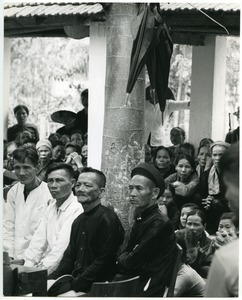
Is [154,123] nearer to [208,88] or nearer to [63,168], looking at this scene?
[63,168]

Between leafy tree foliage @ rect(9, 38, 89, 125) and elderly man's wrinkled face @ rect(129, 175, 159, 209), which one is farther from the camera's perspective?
leafy tree foliage @ rect(9, 38, 89, 125)

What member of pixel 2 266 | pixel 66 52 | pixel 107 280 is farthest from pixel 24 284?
pixel 66 52

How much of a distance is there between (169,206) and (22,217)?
1.11m

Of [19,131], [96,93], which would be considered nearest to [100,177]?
[96,93]

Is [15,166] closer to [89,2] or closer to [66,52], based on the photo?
[89,2]

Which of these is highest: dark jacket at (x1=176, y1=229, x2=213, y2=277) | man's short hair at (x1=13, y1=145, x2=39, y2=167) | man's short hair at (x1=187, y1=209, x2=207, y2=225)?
man's short hair at (x1=13, y1=145, x2=39, y2=167)

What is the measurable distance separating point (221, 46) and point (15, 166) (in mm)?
3271

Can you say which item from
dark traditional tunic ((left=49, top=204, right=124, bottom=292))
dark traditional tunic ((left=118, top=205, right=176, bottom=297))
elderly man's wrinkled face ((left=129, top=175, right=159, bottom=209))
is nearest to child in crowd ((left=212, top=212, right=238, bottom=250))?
dark traditional tunic ((left=118, top=205, right=176, bottom=297))

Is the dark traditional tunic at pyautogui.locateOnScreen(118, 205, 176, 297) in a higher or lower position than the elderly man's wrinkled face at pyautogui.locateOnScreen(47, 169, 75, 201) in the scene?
lower

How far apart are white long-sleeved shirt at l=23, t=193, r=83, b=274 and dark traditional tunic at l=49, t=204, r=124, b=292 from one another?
78 mm

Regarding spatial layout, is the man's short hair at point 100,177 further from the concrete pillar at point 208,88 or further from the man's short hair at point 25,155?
the concrete pillar at point 208,88

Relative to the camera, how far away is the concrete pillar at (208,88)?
7816mm

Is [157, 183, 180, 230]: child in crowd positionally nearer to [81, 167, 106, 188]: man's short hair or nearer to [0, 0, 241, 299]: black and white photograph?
[0, 0, 241, 299]: black and white photograph

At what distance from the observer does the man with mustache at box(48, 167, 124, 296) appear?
5.02 metres
